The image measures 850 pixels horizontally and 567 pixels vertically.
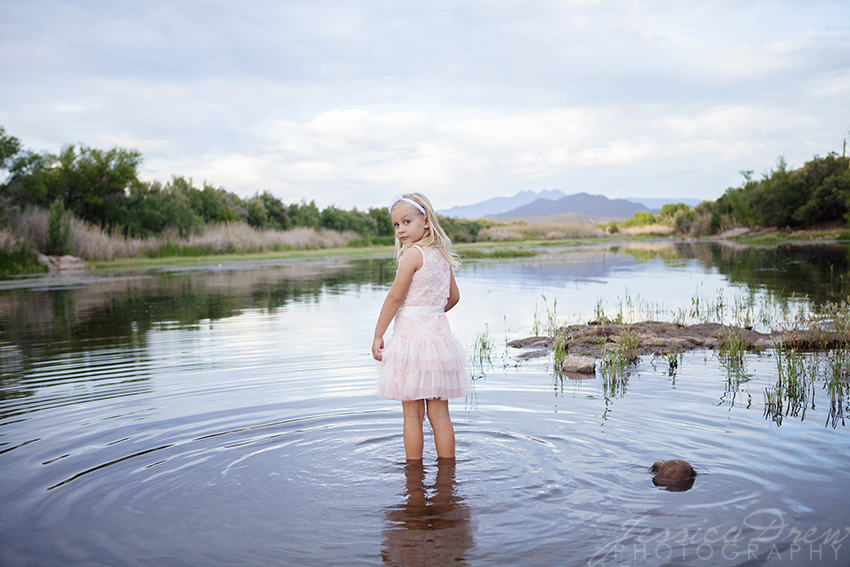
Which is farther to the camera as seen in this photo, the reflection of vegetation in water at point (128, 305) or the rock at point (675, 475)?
the reflection of vegetation in water at point (128, 305)

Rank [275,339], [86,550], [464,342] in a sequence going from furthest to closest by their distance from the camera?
[275,339]
[464,342]
[86,550]

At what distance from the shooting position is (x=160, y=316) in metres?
13.4

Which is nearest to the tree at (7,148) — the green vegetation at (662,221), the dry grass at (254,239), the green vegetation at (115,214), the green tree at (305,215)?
the green vegetation at (115,214)

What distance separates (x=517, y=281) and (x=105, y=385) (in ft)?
45.2

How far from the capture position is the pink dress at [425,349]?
4395 mm

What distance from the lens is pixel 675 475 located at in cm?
400

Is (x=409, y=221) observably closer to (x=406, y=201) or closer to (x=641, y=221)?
(x=406, y=201)

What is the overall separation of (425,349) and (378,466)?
87 cm

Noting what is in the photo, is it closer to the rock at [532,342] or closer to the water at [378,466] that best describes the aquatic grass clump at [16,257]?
the water at [378,466]

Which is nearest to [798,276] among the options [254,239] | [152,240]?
[152,240]

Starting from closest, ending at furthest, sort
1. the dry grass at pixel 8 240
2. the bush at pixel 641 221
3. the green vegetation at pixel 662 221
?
the dry grass at pixel 8 240, the green vegetation at pixel 662 221, the bush at pixel 641 221

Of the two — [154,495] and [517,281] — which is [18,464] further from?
[517,281]

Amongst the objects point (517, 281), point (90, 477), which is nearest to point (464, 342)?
point (90, 477)

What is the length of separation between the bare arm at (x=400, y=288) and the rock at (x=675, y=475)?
1934 millimetres
